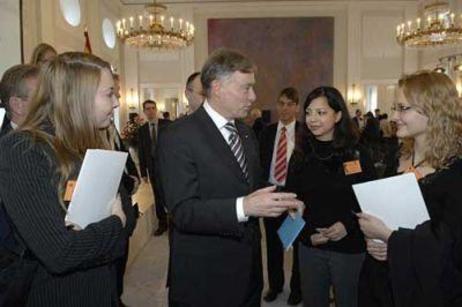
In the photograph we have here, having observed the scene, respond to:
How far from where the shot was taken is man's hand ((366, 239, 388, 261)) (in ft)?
5.93

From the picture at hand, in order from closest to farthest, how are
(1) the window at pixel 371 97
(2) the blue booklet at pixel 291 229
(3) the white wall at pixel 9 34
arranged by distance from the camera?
(2) the blue booklet at pixel 291 229, (3) the white wall at pixel 9 34, (1) the window at pixel 371 97

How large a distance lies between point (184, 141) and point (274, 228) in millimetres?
2130

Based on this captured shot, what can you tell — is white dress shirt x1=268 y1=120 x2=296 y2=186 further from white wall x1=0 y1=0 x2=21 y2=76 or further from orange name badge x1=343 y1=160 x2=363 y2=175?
white wall x1=0 y1=0 x2=21 y2=76

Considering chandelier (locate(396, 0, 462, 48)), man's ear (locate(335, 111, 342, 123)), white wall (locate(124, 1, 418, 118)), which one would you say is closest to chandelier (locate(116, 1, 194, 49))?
white wall (locate(124, 1, 418, 118))

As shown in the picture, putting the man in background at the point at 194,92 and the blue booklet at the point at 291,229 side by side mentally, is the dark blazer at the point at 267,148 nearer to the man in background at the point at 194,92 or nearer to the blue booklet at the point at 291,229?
the man in background at the point at 194,92

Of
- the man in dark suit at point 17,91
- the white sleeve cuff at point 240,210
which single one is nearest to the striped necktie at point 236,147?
the white sleeve cuff at point 240,210

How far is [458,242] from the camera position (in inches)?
61.2

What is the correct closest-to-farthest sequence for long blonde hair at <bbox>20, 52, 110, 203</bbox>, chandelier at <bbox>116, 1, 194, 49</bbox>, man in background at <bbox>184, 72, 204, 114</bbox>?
long blonde hair at <bbox>20, 52, 110, 203</bbox>, man in background at <bbox>184, 72, 204, 114</bbox>, chandelier at <bbox>116, 1, 194, 49</bbox>

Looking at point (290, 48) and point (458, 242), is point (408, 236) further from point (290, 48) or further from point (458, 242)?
point (290, 48)

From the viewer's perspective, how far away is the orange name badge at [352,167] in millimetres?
2383

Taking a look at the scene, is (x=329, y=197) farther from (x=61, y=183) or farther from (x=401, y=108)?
(x=61, y=183)

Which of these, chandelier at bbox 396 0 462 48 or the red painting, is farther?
the red painting

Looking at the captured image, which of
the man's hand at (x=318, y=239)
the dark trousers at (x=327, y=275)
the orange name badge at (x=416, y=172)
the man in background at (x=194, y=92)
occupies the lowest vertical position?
the dark trousers at (x=327, y=275)

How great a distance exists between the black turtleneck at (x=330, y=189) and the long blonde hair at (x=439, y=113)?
2.25ft
